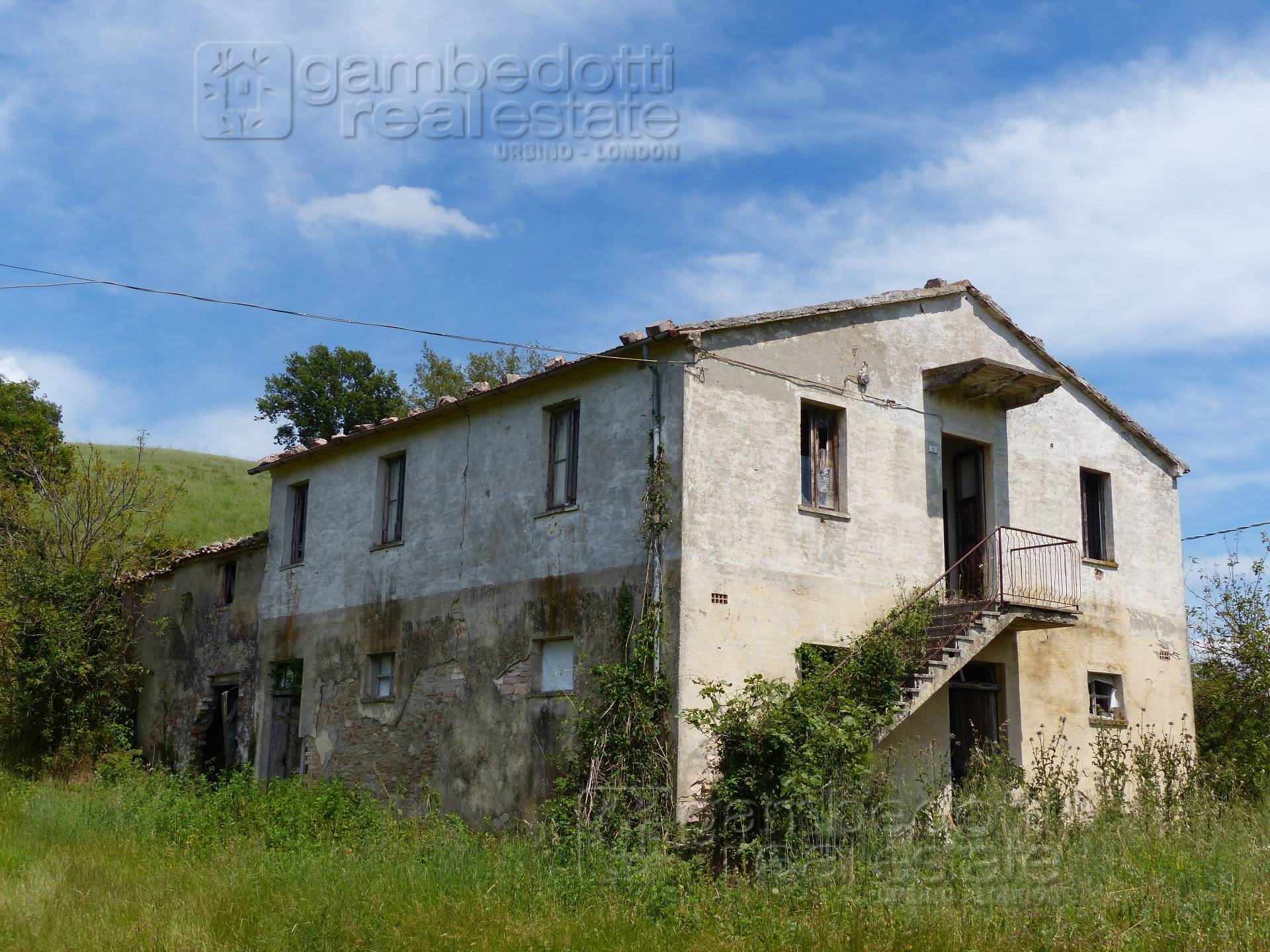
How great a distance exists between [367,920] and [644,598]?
516 centimetres

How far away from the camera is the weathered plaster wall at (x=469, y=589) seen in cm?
1452

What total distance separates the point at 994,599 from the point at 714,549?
377 cm

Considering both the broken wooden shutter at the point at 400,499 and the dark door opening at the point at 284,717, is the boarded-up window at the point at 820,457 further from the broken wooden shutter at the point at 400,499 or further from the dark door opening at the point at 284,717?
the dark door opening at the point at 284,717

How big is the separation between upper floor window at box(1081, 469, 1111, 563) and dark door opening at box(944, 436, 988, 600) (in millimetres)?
1935

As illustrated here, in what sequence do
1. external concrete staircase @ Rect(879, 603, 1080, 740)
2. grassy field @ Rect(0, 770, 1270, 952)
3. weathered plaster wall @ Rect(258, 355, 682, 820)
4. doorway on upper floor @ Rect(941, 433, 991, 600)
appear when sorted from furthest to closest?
1. doorway on upper floor @ Rect(941, 433, 991, 600)
2. weathered plaster wall @ Rect(258, 355, 682, 820)
3. external concrete staircase @ Rect(879, 603, 1080, 740)
4. grassy field @ Rect(0, 770, 1270, 952)

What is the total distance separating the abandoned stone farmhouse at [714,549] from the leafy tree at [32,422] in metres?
15.5

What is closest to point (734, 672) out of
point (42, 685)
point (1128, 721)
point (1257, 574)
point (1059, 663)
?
point (1059, 663)

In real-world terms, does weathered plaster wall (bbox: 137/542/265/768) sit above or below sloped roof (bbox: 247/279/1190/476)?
below

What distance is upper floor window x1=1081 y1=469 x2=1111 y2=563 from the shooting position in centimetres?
1831

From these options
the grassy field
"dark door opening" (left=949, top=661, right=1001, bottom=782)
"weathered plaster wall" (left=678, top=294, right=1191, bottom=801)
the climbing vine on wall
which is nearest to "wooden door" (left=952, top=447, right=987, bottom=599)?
"weathered plaster wall" (left=678, top=294, right=1191, bottom=801)

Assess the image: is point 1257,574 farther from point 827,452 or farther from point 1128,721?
point 827,452

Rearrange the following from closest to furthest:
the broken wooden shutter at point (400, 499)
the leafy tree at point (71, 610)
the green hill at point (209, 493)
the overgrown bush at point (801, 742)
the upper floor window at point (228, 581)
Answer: the overgrown bush at point (801, 742)
the broken wooden shutter at point (400, 499)
the leafy tree at point (71, 610)
the upper floor window at point (228, 581)
the green hill at point (209, 493)

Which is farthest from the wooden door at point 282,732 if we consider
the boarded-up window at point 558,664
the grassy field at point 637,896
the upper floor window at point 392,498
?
the grassy field at point 637,896

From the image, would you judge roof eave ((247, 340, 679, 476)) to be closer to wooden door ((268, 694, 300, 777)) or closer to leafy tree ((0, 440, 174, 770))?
leafy tree ((0, 440, 174, 770))
